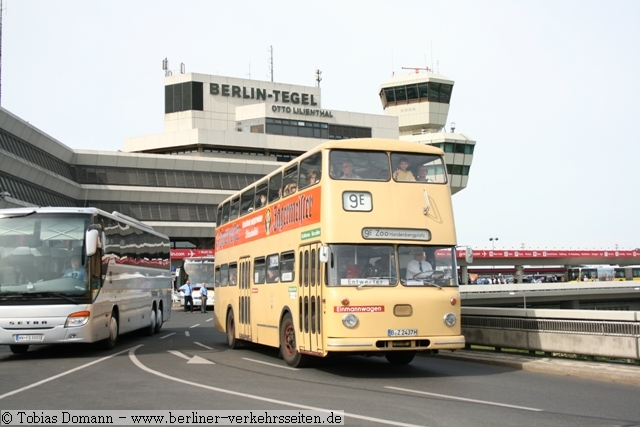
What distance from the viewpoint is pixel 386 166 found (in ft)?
46.3

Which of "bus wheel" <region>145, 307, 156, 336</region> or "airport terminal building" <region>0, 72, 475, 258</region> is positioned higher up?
"airport terminal building" <region>0, 72, 475, 258</region>

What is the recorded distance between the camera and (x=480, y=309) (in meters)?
17.9

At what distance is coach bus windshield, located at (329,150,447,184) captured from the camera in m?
13.9

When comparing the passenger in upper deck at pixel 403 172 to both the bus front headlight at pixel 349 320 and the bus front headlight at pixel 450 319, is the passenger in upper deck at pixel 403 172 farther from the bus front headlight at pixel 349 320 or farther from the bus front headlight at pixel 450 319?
the bus front headlight at pixel 349 320

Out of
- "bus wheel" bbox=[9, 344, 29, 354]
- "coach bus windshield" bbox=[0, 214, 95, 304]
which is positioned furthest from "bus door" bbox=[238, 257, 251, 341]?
"bus wheel" bbox=[9, 344, 29, 354]

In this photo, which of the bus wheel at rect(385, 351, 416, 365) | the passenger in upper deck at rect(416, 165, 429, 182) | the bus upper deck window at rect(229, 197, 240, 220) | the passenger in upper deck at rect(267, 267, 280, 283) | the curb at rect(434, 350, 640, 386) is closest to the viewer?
the curb at rect(434, 350, 640, 386)

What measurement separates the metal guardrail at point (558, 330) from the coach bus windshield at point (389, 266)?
291cm

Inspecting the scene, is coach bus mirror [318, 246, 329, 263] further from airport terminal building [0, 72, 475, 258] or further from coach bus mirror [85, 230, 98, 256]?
airport terminal building [0, 72, 475, 258]

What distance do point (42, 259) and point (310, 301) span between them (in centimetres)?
661

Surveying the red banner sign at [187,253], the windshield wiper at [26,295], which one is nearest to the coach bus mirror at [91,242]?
the windshield wiper at [26,295]

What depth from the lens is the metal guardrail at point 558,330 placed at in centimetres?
1363

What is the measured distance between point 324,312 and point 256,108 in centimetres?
7805

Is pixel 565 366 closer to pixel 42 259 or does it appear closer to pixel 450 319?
pixel 450 319

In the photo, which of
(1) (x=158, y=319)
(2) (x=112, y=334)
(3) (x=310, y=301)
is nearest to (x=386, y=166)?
(3) (x=310, y=301)
